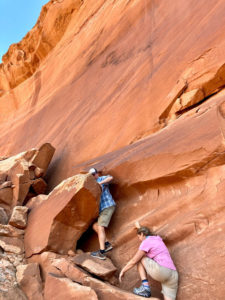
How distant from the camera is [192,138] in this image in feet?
14.8

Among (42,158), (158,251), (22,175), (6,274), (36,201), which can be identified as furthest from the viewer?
(42,158)

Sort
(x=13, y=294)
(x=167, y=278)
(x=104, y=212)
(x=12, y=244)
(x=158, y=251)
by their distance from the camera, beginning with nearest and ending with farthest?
(x=167, y=278)
(x=158, y=251)
(x=13, y=294)
(x=104, y=212)
(x=12, y=244)

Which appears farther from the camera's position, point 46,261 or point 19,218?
point 19,218

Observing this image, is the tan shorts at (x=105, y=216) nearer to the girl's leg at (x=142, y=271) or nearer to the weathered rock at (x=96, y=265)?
the weathered rock at (x=96, y=265)

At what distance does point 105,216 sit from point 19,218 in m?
1.69

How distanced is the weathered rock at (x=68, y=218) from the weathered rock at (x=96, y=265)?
0.50m

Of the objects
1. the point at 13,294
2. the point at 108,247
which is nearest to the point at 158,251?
the point at 108,247

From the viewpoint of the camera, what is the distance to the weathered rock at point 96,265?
4219 millimetres

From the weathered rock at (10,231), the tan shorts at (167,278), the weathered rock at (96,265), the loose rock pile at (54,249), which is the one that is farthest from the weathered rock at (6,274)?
the tan shorts at (167,278)

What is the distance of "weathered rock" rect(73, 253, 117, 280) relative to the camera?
422 cm

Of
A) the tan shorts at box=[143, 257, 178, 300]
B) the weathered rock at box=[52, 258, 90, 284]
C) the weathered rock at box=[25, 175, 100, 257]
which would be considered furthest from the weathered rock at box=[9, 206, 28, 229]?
the tan shorts at box=[143, 257, 178, 300]

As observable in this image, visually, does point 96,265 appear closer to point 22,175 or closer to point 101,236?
point 101,236

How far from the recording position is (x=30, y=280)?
4.39m

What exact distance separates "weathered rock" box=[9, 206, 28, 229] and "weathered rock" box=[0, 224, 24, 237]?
0.24ft
